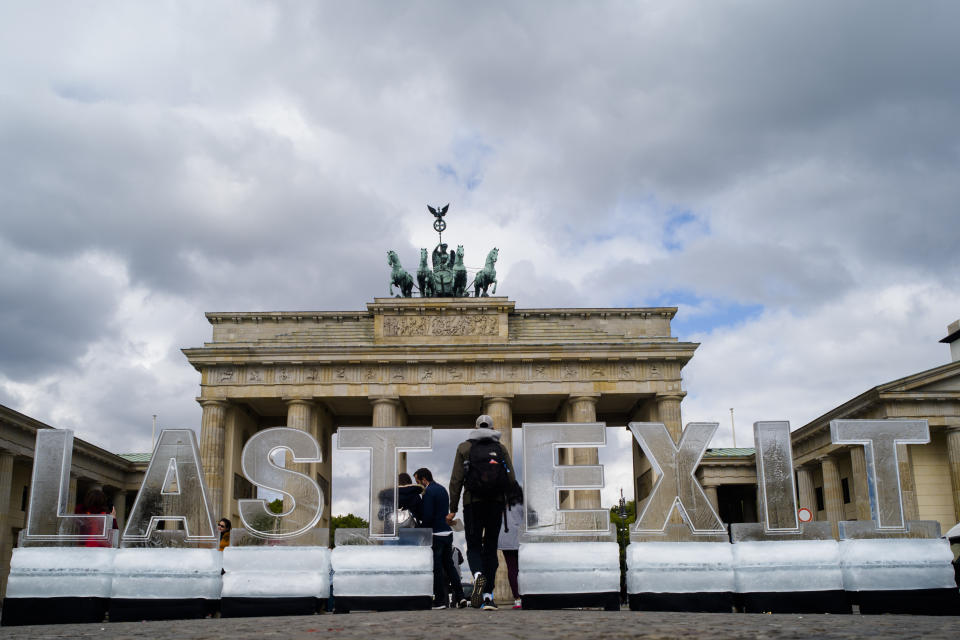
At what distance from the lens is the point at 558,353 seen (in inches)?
1764

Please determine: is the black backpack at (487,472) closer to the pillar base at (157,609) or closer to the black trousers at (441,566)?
the black trousers at (441,566)

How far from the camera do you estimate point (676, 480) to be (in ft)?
39.2

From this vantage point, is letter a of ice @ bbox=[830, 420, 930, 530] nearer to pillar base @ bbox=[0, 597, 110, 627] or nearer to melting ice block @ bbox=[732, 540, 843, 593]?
melting ice block @ bbox=[732, 540, 843, 593]

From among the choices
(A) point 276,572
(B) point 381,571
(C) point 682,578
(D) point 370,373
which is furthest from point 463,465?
(D) point 370,373

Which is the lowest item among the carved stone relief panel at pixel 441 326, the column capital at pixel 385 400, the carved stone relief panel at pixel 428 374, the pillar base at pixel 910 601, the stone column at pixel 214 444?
the pillar base at pixel 910 601

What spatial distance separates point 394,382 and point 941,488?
82.1 feet

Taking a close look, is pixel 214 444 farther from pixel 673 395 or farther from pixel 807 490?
pixel 807 490

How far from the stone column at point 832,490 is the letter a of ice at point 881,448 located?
33519 mm

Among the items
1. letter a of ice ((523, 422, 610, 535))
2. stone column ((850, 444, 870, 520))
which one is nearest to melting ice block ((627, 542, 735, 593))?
letter a of ice ((523, 422, 610, 535))

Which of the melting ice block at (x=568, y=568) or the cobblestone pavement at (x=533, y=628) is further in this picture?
the melting ice block at (x=568, y=568)

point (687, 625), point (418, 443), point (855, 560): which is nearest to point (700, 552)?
point (855, 560)

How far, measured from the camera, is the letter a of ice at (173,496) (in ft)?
37.8

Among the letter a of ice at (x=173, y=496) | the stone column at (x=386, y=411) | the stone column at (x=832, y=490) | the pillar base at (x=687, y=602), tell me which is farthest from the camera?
the stone column at (x=386, y=411)

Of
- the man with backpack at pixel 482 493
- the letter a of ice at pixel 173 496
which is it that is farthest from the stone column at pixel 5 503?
the man with backpack at pixel 482 493
